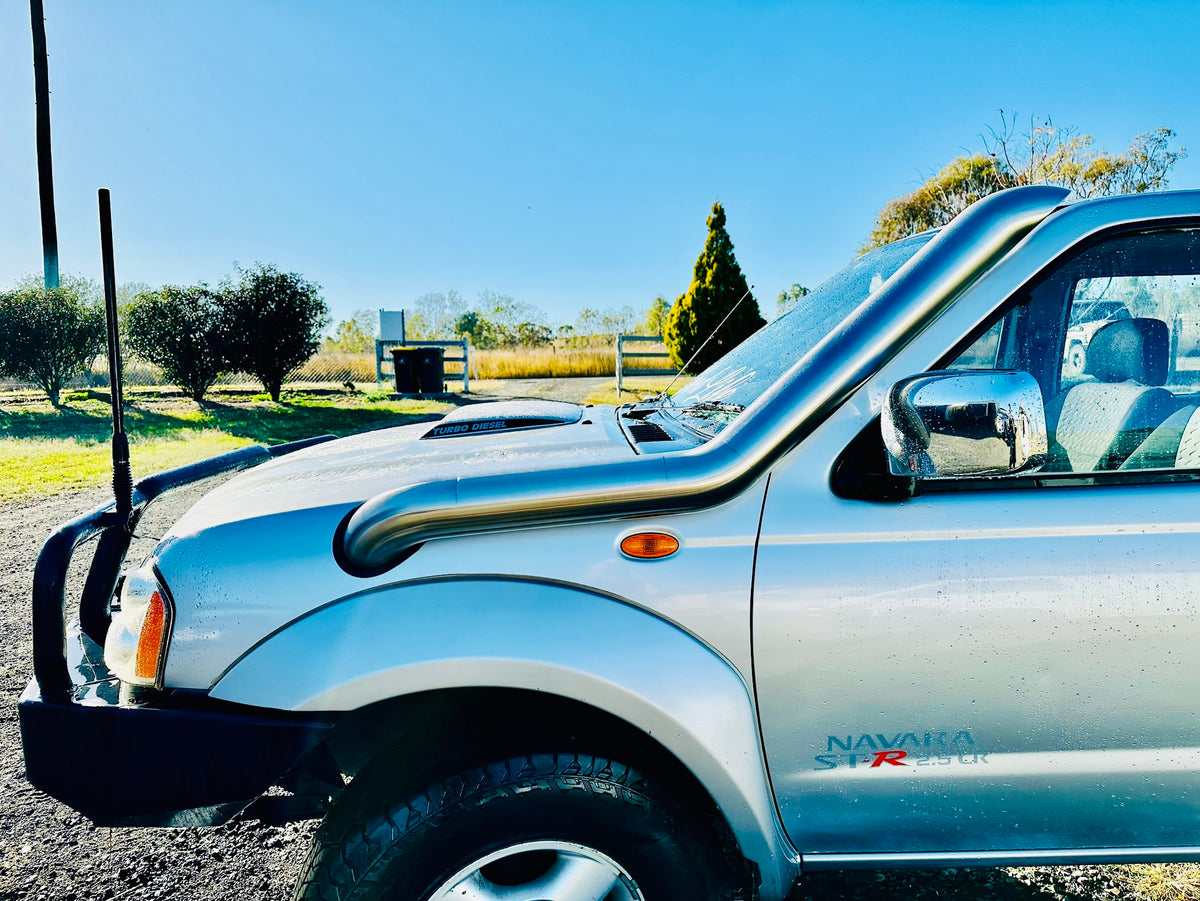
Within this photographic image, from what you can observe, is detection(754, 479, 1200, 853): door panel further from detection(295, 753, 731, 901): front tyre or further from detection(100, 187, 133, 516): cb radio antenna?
detection(100, 187, 133, 516): cb radio antenna

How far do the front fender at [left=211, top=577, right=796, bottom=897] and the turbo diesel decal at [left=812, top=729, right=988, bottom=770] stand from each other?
0.18 m

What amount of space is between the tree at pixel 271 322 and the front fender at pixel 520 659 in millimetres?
17300

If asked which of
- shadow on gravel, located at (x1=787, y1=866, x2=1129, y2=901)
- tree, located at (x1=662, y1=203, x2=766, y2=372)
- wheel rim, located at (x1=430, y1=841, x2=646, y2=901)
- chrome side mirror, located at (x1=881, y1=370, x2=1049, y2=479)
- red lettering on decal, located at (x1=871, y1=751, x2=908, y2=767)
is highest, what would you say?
tree, located at (x1=662, y1=203, x2=766, y2=372)

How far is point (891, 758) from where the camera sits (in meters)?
1.49

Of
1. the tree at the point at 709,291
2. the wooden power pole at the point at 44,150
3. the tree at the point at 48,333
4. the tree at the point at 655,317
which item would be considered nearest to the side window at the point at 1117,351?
the tree at the point at 709,291

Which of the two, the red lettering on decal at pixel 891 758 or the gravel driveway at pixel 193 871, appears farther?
the gravel driveway at pixel 193 871

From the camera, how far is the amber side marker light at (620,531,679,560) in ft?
4.68

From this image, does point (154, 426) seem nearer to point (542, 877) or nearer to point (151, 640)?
point (151, 640)

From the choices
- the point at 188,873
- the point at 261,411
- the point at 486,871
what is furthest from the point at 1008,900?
the point at 261,411

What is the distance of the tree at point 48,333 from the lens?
15.9 meters

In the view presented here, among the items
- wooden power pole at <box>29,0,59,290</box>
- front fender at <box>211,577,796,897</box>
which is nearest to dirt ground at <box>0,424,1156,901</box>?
front fender at <box>211,577,796,897</box>

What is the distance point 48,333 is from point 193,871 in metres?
17.9

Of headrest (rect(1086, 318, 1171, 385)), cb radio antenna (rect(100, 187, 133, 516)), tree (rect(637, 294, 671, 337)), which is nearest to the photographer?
headrest (rect(1086, 318, 1171, 385))

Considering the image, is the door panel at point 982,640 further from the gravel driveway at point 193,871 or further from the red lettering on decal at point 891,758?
the gravel driveway at point 193,871
